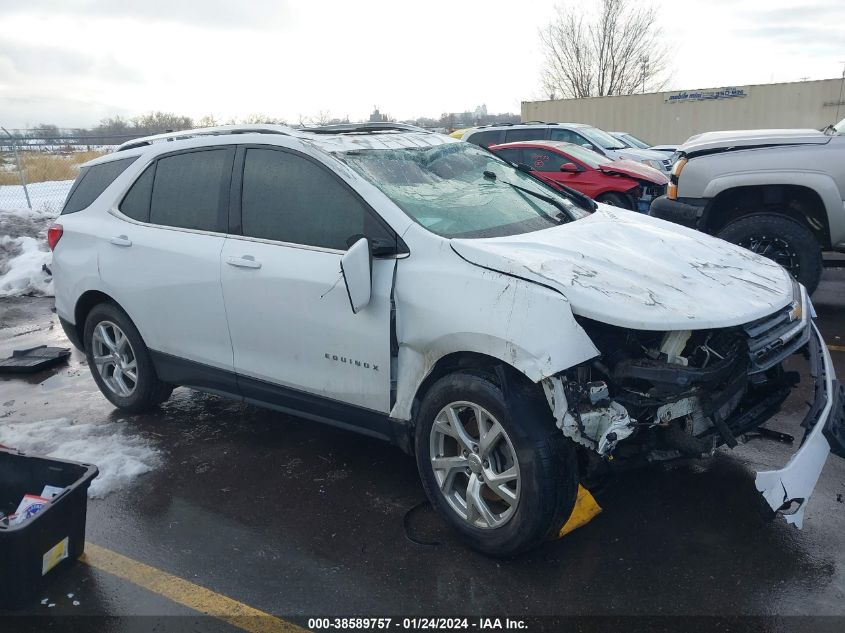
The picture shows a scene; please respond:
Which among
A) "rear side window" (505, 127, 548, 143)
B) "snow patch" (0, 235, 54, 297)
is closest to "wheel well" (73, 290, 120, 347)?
"snow patch" (0, 235, 54, 297)

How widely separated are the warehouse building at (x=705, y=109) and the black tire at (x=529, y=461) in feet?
91.2

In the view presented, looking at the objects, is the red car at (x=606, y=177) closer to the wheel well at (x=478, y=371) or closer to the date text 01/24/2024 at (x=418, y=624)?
the wheel well at (x=478, y=371)

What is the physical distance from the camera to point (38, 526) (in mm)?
2904

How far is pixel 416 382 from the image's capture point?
3299 millimetres

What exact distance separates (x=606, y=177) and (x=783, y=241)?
15.6 feet

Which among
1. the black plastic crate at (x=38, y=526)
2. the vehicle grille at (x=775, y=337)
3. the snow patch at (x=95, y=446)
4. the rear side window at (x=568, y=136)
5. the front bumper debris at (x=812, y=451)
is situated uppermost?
the rear side window at (x=568, y=136)

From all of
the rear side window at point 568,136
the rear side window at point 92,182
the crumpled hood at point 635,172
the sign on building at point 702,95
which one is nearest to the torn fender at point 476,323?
the rear side window at point 92,182

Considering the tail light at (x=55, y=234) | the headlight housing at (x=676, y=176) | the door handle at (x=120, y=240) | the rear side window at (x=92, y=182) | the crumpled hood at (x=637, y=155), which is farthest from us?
the crumpled hood at (x=637, y=155)

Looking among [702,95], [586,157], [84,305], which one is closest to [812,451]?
[84,305]

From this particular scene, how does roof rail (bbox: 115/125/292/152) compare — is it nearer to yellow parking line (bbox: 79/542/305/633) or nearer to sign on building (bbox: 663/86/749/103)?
yellow parking line (bbox: 79/542/305/633)

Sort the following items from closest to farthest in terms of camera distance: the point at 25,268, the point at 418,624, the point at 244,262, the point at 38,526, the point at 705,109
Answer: the point at 418,624, the point at 38,526, the point at 244,262, the point at 25,268, the point at 705,109

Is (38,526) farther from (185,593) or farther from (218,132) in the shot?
(218,132)

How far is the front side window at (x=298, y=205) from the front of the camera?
3.55m

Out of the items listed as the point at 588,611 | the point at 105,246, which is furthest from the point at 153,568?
the point at 105,246
